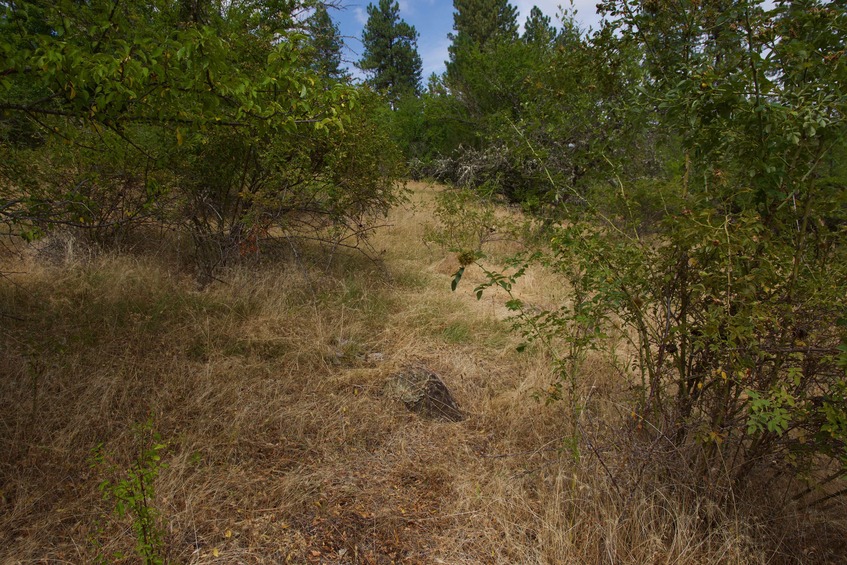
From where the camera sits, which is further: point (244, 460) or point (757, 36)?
point (244, 460)

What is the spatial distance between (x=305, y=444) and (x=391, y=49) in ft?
99.6

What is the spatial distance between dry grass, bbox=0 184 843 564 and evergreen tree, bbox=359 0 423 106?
25.8m

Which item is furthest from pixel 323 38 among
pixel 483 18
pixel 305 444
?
pixel 483 18

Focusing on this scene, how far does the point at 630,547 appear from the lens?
213cm

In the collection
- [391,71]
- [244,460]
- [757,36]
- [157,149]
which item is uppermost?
[391,71]

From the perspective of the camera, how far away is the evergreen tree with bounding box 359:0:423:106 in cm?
2825

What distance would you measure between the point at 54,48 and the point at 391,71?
96.5 ft

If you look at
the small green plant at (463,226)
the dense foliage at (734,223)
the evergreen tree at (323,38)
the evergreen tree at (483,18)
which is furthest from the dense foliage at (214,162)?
the evergreen tree at (483,18)

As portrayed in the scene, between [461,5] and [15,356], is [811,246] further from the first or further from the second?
[461,5]

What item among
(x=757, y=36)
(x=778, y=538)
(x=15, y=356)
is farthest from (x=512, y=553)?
(x=15, y=356)

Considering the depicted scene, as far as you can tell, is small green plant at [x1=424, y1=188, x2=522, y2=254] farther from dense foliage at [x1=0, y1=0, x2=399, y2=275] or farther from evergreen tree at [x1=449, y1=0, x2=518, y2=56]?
evergreen tree at [x1=449, y1=0, x2=518, y2=56]

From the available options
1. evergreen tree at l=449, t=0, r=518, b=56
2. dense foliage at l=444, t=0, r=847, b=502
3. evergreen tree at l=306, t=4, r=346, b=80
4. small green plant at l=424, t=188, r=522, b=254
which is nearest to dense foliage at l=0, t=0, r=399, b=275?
evergreen tree at l=306, t=4, r=346, b=80

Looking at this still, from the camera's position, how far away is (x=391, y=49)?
29.4m

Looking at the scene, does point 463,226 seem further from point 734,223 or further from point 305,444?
point 734,223
